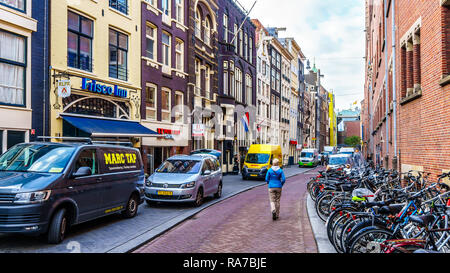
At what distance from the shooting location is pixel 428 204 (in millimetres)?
7047

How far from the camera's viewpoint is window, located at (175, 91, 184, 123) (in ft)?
82.8

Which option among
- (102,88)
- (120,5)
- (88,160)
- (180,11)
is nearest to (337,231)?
(88,160)

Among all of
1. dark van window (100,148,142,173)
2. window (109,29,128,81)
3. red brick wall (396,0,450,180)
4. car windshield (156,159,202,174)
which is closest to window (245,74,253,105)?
window (109,29,128,81)

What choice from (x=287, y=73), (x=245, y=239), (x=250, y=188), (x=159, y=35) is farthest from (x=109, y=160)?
(x=287, y=73)

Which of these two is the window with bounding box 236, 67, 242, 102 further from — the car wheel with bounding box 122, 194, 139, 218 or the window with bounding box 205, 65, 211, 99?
the car wheel with bounding box 122, 194, 139, 218

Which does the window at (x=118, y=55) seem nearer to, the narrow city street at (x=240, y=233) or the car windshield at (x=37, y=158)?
the narrow city street at (x=240, y=233)

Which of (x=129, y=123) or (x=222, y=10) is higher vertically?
(x=222, y=10)

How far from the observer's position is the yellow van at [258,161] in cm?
2672

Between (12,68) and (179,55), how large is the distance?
44.5 feet

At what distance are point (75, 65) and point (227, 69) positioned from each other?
62.0ft

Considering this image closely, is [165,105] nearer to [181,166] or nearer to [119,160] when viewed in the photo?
[181,166]

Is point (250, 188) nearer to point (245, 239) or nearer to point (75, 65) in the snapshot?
point (75, 65)

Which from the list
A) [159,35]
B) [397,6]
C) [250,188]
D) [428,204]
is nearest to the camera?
[428,204]

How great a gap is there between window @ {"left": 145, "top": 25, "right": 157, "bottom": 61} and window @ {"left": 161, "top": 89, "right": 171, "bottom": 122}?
219cm
